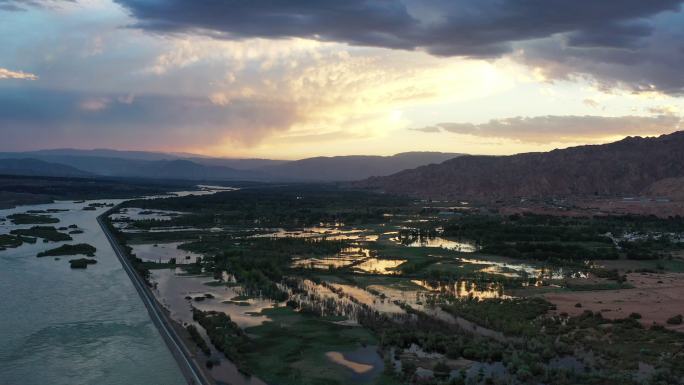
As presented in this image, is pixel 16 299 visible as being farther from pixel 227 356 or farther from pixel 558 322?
pixel 558 322

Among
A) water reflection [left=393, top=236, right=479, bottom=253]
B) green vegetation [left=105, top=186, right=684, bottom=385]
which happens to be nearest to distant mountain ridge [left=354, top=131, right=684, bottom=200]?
green vegetation [left=105, top=186, right=684, bottom=385]

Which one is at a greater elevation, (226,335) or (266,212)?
(266,212)

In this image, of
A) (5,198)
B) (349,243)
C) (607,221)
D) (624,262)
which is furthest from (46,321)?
(5,198)

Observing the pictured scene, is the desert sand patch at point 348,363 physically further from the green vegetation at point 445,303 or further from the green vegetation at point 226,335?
the green vegetation at point 226,335

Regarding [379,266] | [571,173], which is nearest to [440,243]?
[379,266]

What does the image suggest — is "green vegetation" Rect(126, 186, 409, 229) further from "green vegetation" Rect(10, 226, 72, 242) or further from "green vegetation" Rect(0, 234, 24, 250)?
"green vegetation" Rect(0, 234, 24, 250)

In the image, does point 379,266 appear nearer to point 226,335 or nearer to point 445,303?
point 445,303
